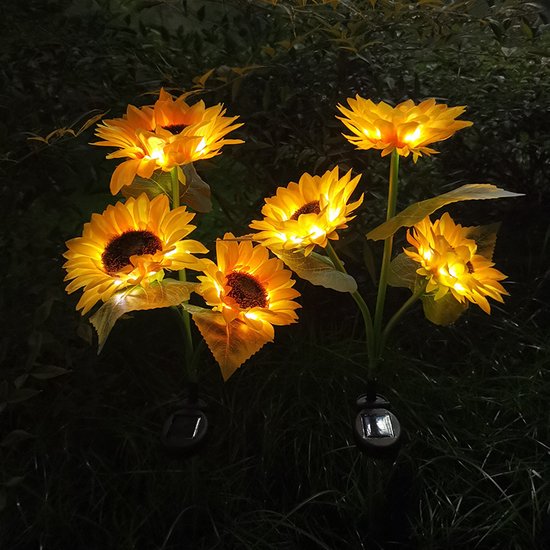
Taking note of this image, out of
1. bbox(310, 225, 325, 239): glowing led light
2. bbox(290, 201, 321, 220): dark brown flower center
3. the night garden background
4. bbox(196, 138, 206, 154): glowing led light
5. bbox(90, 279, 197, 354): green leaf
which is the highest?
bbox(196, 138, 206, 154): glowing led light

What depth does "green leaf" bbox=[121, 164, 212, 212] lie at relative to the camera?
89cm

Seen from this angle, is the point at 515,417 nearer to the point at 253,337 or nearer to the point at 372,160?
the point at 372,160

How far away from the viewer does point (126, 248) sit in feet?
2.54

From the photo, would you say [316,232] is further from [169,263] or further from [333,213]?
[169,263]

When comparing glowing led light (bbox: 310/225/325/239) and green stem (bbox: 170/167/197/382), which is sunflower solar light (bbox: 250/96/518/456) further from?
green stem (bbox: 170/167/197/382)

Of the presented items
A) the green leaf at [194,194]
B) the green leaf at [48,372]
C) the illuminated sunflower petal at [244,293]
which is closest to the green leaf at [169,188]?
the green leaf at [194,194]

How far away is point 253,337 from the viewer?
2.56ft

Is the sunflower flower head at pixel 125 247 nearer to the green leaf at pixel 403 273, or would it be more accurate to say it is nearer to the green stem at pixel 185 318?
the green stem at pixel 185 318

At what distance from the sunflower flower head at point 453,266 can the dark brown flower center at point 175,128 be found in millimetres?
343

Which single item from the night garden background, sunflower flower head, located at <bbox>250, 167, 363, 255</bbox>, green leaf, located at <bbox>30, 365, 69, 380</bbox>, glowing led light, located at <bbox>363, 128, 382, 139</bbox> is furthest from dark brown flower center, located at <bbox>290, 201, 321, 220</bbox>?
green leaf, located at <bbox>30, 365, 69, 380</bbox>

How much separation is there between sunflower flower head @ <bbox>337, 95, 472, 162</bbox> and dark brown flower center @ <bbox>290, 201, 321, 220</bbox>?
98mm

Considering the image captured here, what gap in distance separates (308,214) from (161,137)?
8.1 inches

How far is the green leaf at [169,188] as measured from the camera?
2.92 feet

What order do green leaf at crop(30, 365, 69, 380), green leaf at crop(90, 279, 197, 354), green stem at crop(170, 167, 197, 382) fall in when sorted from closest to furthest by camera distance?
green leaf at crop(90, 279, 197, 354)
green stem at crop(170, 167, 197, 382)
green leaf at crop(30, 365, 69, 380)
